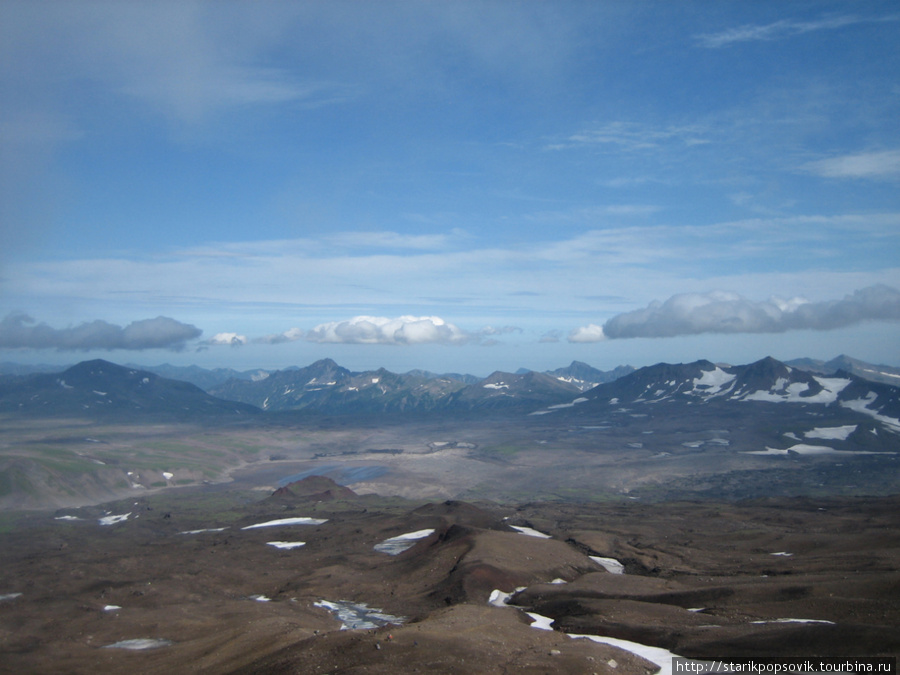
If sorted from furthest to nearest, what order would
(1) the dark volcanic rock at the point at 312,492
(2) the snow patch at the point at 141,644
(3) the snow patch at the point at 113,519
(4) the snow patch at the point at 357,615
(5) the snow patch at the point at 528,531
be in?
(1) the dark volcanic rock at the point at 312,492, (3) the snow patch at the point at 113,519, (5) the snow patch at the point at 528,531, (4) the snow patch at the point at 357,615, (2) the snow patch at the point at 141,644

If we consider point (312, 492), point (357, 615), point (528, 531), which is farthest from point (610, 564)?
point (312, 492)

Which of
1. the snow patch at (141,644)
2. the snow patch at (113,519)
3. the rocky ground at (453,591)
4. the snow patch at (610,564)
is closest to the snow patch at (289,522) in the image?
the rocky ground at (453,591)

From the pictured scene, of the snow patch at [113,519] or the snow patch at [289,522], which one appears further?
the snow patch at [113,519]

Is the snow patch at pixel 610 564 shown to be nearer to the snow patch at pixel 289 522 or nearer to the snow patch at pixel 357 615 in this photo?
the snow patch at pixel 357 615

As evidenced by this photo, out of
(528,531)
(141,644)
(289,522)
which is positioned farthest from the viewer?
(289,522)

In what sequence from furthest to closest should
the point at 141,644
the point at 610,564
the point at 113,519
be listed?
the point at 113,519 < the point at 610,564 < the point at 141,644

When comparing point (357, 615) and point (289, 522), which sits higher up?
point (357, 615)

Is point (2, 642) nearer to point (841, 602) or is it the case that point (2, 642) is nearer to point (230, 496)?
point (841, 602)

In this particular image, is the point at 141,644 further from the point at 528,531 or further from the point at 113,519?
the point at 113,519

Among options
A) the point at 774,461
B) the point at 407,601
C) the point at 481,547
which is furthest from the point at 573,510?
the point at 774,461
